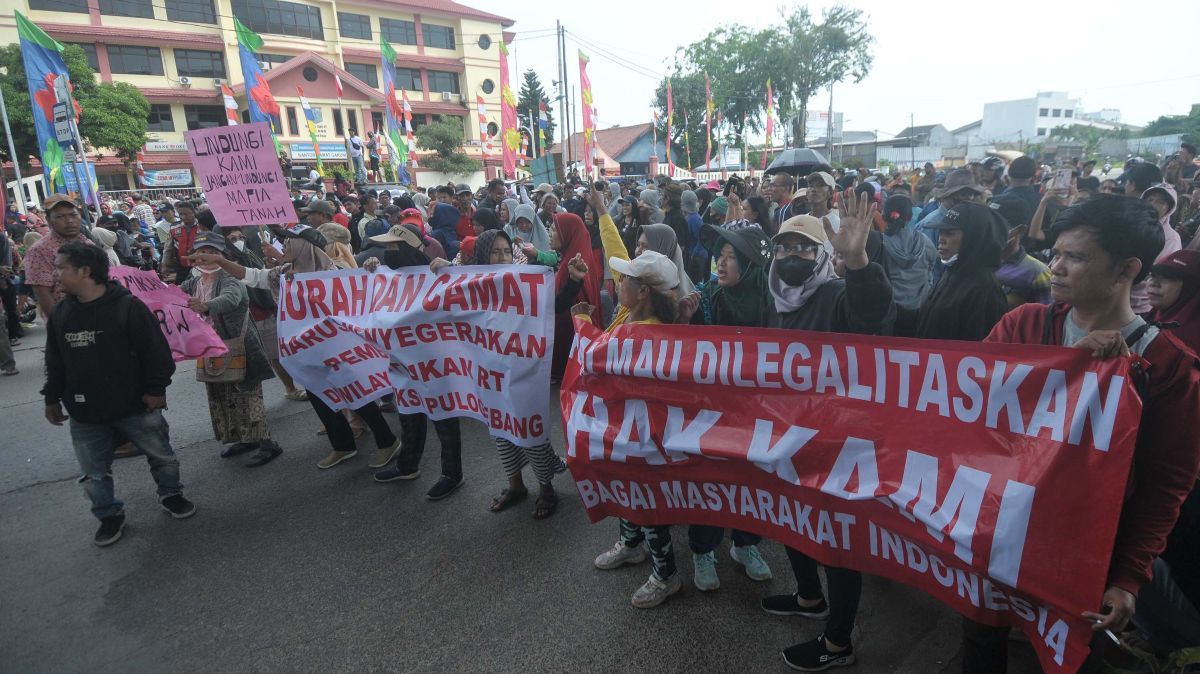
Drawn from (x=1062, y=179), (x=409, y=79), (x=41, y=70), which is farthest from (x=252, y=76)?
(x=409, y=79)

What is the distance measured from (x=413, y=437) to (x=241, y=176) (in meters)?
2.58

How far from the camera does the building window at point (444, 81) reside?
4781 cm

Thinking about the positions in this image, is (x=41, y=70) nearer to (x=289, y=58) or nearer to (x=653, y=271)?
(x=653, y=271)

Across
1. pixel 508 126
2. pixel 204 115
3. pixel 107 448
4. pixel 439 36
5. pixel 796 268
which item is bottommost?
pixel 107 448

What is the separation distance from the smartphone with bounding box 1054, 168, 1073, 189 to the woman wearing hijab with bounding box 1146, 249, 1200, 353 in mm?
2581

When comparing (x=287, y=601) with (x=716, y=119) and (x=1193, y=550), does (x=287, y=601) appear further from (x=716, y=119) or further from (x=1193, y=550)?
(x=716, y=119)

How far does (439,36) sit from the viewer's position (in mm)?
48562

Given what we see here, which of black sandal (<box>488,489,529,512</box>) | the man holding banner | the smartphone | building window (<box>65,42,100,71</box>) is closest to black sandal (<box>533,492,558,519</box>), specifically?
black sandal (<box>488,489,529,512</box>)

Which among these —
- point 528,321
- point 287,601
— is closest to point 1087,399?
point 528,321

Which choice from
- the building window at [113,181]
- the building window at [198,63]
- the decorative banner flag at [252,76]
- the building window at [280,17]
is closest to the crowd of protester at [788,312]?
the decorative banner flag at [252,76]

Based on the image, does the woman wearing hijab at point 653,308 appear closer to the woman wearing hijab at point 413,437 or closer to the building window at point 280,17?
the woman wearing hijab at point 413,437

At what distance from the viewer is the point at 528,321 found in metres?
3.61

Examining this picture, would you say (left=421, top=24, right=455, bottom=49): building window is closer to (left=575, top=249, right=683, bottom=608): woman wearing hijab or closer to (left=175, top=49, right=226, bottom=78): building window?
(left=175, top=49, right=226, bottom=78): building window

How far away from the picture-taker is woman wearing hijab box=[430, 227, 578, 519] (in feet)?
12.4
